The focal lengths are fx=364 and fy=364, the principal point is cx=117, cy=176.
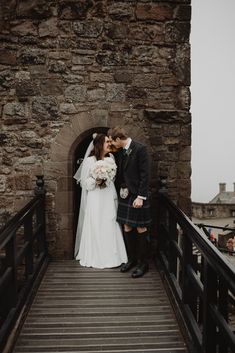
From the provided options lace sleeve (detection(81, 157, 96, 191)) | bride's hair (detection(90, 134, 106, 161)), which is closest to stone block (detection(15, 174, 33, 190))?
lace sleeve (detection(81, 157, 96, 191))

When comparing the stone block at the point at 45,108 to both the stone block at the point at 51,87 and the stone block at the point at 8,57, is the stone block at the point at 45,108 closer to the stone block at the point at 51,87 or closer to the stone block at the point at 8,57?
the stone block at the point at 51,87

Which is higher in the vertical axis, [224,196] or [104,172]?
[104,172]

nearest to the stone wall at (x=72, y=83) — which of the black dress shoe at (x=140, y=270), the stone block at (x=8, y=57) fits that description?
the stone block at (x=8, y=57)

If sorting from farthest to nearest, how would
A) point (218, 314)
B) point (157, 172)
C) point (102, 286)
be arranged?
1. point (157, 172)
2. point (102, 286)
3. point (218, 314)

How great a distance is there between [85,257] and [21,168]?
5.10 feet

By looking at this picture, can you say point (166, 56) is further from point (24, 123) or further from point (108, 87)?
point (24, 123)

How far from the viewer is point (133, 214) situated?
15.0 feet

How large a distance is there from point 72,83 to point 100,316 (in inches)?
125

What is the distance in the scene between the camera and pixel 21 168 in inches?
205

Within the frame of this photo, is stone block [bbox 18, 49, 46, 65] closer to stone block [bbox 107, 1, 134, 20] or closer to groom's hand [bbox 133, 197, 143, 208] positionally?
stone block [bbox 107, 1, 134, 20]

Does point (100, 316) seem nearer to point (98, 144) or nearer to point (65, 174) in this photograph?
point (65, 174)

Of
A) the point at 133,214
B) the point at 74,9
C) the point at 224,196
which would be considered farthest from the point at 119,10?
the point at 224,196

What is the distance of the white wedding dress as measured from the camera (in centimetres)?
488

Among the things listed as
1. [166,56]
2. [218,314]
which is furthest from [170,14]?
[218,314]
